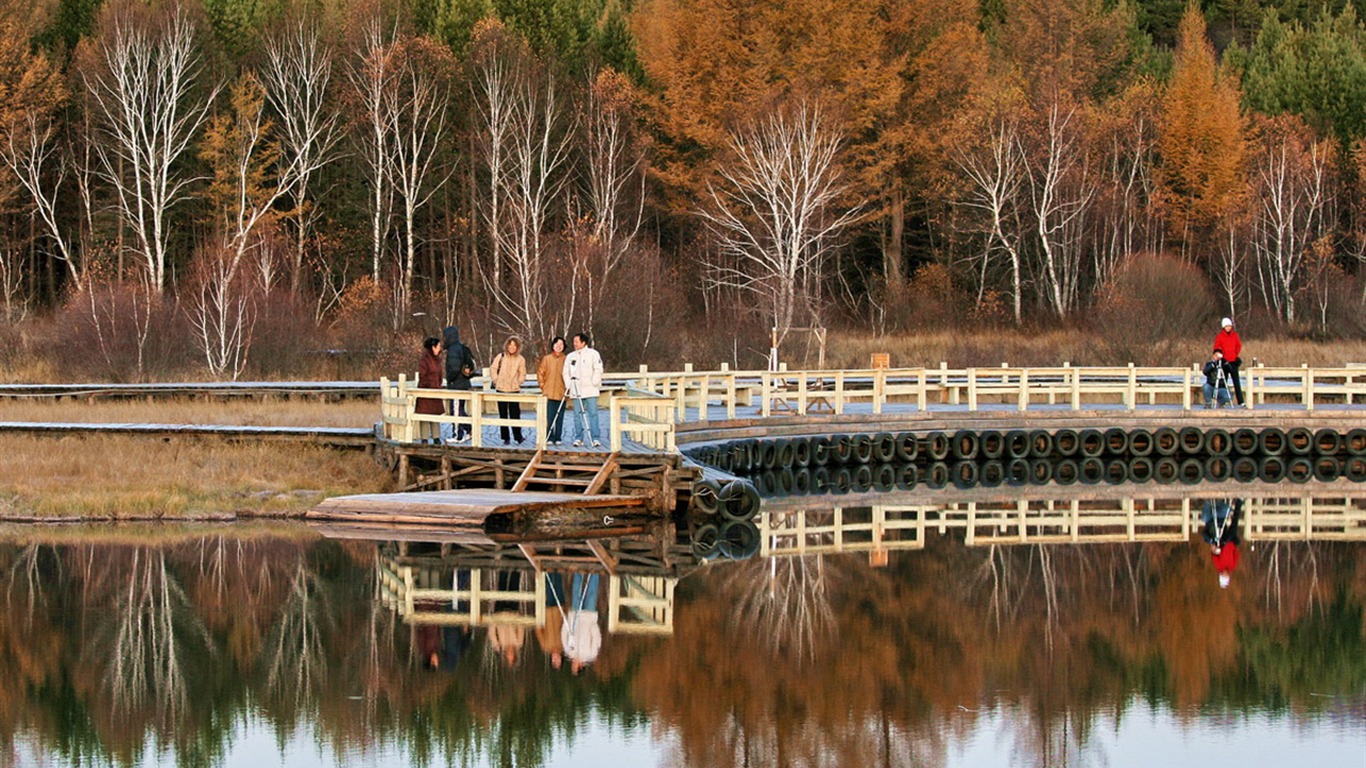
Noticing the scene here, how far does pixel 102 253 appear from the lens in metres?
60.7

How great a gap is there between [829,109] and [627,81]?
770 centimetres

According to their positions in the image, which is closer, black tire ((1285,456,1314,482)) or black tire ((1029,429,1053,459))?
black tire ((1285,456,1314,482))

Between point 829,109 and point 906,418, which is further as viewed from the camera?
point 829,109

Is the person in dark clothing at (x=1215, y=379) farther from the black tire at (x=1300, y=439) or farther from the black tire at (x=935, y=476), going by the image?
the black tire at (x=935, y=476)

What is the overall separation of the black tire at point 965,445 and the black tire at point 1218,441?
198 inches

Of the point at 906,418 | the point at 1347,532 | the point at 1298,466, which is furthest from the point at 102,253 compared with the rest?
the point at 1347,532

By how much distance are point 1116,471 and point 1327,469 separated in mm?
4370

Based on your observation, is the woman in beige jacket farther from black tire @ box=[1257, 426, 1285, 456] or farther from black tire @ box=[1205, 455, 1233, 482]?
black tire @ box=[1257, 426, 1285, 456]

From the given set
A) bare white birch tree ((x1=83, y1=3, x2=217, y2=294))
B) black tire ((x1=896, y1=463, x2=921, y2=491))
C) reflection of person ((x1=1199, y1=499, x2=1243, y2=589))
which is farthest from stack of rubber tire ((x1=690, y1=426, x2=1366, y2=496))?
bare white birch tree ((x1=83, y1=3, x2=217, y2=294))

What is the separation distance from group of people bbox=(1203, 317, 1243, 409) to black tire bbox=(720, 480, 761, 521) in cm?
1521

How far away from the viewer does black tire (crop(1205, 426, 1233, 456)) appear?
42094 millimetres

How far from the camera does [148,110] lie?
63.4 m

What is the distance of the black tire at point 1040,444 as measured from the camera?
137 feet

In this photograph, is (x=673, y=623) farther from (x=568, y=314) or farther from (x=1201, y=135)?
(x=1201, y=135)
